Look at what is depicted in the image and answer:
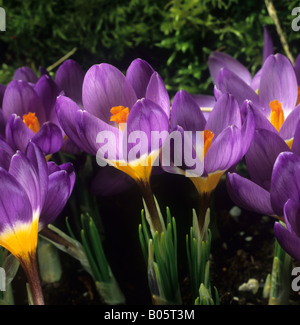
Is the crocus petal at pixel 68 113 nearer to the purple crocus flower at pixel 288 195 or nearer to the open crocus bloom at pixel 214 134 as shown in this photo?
the open crocus bloom at pixel 214 134

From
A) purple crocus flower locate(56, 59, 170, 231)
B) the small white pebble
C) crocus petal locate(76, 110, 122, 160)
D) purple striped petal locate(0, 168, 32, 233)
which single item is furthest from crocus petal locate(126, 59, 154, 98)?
the small white pebble

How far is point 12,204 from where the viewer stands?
1.58 ft

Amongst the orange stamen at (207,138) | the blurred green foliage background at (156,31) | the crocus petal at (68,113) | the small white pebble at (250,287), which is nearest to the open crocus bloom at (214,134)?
the orange stamen at (207,138)

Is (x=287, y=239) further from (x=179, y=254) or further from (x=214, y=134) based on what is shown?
(x=179, y=254)

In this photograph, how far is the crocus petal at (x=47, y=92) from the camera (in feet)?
2.19

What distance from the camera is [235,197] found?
0.53m

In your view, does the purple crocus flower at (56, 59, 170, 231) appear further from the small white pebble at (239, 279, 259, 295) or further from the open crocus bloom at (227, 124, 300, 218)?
the small white pebble at (239, 279, 259, 295)

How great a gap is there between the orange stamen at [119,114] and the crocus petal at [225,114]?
0.10 metres

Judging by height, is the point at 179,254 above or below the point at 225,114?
below

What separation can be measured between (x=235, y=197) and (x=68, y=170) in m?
0.19

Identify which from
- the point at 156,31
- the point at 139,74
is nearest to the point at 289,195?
the point at 139,74

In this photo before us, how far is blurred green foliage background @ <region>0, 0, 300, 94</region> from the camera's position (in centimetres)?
94

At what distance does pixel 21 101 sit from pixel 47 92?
39 millimetres
